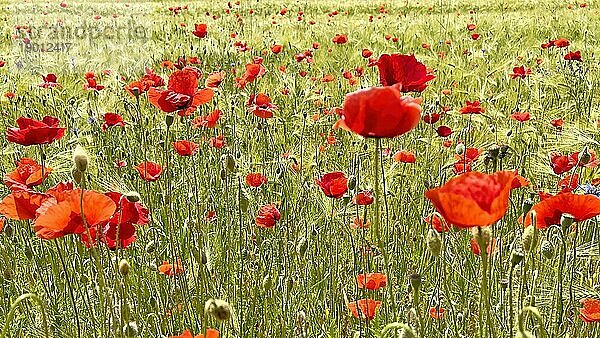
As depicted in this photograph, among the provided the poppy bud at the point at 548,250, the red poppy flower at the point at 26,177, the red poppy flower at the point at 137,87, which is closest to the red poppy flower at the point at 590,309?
the poppy bud at the point at 548,250

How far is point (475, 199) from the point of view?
0.83 m

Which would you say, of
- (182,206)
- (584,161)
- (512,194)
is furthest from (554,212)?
(182,206)

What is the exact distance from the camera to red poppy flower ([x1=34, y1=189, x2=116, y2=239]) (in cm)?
108

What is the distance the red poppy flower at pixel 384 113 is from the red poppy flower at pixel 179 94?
0.82 metres

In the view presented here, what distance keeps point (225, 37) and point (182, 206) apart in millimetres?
4638

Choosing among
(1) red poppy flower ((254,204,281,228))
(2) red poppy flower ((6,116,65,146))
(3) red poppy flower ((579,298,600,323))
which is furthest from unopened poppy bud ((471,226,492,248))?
(2) red poppy flower ((6,116,65,146))

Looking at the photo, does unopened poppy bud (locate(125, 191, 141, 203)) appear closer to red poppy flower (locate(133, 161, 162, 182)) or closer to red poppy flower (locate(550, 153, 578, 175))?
red poppy flower (locate(133, 161, 162, 182))

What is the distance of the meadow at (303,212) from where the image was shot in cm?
119

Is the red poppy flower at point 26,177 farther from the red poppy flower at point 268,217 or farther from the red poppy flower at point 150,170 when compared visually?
the red poppy flower at point 268,217

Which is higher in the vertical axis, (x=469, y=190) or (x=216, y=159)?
(x=469, y=190)

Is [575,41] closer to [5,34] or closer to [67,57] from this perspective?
[67,57]

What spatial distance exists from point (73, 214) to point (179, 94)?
0.77m

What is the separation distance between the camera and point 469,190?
2.77 ft

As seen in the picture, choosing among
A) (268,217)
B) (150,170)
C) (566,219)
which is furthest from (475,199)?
(150,170)
